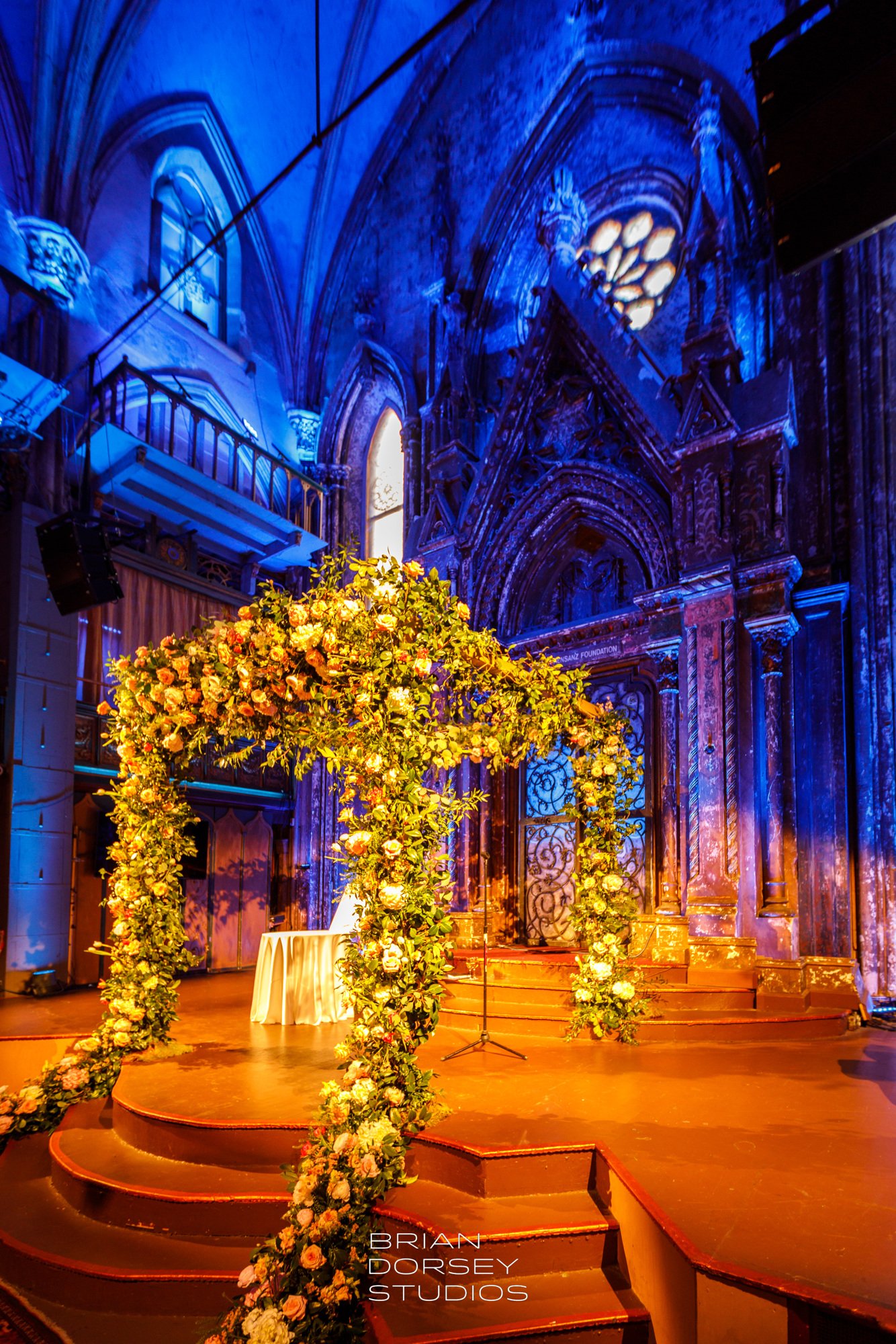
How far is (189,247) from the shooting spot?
1401cm

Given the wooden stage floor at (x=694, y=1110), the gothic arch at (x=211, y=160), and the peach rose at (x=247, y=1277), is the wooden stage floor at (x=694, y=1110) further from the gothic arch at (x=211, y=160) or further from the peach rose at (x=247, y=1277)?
the gothic arch at (x=211, y=160)

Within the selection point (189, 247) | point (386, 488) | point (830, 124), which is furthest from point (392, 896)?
point (189, 247)

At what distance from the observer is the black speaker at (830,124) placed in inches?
118

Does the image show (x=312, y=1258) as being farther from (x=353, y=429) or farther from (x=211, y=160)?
(x=211, y=160)

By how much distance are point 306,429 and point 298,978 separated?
33.0ft

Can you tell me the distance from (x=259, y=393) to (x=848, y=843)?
11.8 metres

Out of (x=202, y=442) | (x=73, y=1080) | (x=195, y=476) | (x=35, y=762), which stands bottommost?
(x=73, y=1080)

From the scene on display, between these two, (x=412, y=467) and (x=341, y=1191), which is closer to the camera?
(x=341, y=1191)

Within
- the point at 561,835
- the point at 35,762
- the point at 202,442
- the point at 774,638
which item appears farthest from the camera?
the point at 202,442

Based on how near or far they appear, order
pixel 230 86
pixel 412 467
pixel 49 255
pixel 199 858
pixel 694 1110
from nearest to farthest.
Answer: pixel 694 1110
pixel 49 255
pixel 199 858
pixel 412 467
pixel 230 86

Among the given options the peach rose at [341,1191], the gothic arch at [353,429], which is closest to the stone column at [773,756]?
the peach rose at [341,1191]

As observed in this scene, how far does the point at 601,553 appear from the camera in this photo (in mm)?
10242

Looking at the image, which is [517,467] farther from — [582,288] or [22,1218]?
[22,1218]

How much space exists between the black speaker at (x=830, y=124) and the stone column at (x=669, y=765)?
219 inches
